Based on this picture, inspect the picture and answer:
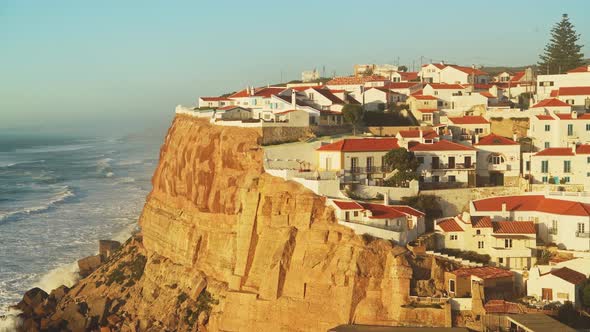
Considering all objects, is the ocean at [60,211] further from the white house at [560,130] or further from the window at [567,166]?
the window at [567,166]

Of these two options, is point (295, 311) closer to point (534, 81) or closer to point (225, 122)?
point (225, 122)

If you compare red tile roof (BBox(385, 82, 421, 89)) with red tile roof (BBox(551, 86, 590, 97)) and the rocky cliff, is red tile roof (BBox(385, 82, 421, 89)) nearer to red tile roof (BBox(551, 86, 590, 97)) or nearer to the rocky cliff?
red tile roof (BBox(551, 86, 590, 97))

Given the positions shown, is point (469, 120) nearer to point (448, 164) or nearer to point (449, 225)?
point (448, 164)

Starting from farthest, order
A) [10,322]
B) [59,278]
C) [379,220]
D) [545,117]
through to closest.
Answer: [59,278], [545,117], [10,322], [379,220]

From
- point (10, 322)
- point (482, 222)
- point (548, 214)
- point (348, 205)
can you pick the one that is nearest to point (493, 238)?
point (482, 222)

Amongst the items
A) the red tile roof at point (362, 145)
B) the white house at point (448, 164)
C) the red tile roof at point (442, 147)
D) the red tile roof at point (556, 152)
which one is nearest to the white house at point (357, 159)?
the red tile roof at point (362, 145)

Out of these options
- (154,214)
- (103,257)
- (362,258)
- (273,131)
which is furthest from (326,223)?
(103,257)

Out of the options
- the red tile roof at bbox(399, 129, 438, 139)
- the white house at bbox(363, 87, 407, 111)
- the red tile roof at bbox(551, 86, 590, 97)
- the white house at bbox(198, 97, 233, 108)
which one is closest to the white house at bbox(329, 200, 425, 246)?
the red tile roof at bbox(399, 129, 438, 139)
